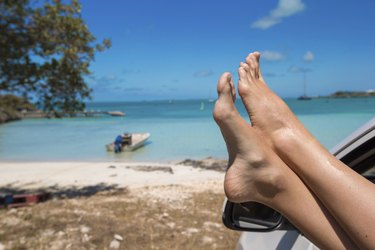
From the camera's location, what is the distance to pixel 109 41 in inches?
312

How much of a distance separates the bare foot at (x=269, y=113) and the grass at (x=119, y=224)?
3144mm

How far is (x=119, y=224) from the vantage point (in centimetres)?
540

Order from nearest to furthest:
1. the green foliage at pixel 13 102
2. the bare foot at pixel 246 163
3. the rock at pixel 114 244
Answer: the bare foot at pixel 246 163 → the rock at pixel 114 244 → the green foliage at pixel 13 102

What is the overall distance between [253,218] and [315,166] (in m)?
0.55

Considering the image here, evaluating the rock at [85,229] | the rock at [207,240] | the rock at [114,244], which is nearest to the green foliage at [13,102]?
the rock at [85,229]

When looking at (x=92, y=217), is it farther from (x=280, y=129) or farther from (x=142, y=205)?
(x=280, y=129)

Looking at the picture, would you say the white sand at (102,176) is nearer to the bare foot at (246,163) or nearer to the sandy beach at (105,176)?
the sandy beach at (105,176)

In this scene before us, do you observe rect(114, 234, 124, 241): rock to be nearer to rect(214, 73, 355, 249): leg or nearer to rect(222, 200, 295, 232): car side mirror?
rect(222, 200, 295, 232): car side mirror

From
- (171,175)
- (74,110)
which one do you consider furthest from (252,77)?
(171,175)

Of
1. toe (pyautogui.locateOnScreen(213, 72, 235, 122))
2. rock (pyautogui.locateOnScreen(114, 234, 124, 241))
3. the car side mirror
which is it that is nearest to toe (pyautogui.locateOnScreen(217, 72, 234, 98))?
toe (pyautogui.locateOnScreen(213, 72, 235, 122))

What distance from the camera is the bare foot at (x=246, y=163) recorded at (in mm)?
1545

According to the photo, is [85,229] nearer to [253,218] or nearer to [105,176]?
[253,218]

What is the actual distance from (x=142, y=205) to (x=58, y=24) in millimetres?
4146

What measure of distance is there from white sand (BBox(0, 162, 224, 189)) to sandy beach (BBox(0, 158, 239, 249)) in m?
0.06
